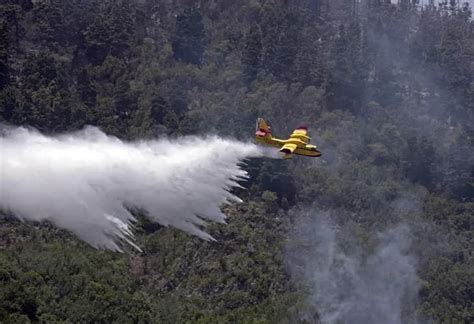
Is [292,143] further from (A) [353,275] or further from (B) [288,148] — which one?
(A) [353,275]

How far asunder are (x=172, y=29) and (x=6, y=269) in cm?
4682

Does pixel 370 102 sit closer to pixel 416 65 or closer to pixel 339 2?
pixel 416 65

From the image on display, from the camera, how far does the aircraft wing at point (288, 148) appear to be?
146ft

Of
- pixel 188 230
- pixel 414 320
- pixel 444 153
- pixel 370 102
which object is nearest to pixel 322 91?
pixel 370 102

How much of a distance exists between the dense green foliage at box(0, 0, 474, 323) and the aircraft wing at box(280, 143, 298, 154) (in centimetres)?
1435

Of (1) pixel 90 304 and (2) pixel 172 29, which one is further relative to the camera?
(2) pixel 172 29

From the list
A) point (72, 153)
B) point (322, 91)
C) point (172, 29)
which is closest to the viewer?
point (72, 153)

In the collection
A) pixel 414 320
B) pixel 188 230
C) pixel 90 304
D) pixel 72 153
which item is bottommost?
pixel 414 320

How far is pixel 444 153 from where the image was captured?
8000 cm

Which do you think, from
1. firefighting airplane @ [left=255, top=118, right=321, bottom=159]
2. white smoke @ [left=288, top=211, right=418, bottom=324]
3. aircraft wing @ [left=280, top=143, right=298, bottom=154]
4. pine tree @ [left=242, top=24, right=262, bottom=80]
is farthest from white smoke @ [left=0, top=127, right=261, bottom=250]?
pine tree @ [left=242, top=24, right=262, bottom=80]

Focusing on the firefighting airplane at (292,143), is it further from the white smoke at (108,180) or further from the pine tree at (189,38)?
the pine tree at (189,38)

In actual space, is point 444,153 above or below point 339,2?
below

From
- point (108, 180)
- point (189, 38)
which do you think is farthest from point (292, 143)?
point (189, 38)

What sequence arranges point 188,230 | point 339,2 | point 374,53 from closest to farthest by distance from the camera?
1. point 188,230
2. point 374,53
3. point 339,2
